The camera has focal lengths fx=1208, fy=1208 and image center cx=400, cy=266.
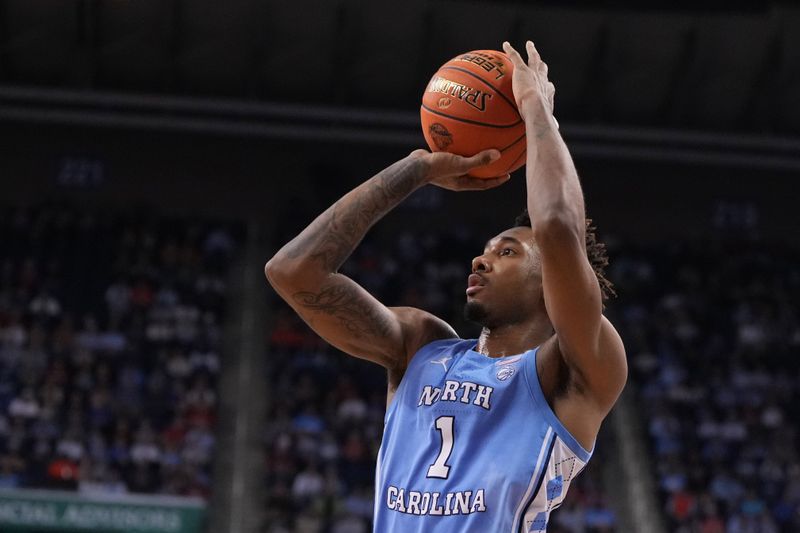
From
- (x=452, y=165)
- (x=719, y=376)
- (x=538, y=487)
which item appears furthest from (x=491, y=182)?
(x=719, y=376)

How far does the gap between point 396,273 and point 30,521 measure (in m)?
10.6

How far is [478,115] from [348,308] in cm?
70

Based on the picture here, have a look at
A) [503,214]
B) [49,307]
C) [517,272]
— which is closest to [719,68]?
[503,214]

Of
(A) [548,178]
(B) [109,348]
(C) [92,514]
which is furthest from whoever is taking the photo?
(B) [109,348]

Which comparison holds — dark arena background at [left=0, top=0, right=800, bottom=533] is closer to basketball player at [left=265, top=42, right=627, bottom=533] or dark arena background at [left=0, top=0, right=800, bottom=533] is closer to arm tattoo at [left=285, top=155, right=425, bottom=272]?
basketball player at [left=265, top=42, right=627, bottom=533]

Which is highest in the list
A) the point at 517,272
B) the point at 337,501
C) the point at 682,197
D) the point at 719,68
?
the point at 517,272

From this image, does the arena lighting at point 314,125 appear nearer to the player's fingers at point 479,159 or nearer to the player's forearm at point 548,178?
the player's fingers at point 479,159

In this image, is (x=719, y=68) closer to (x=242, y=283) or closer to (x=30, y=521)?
(x=242, y=283)

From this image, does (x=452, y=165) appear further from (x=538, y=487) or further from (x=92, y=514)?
(x=92, y=514)

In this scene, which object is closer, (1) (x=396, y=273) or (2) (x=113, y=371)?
(2) (x=113, y=371)

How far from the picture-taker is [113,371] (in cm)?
1570

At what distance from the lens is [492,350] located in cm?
361

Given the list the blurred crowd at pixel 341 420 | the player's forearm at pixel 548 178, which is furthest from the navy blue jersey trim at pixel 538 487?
the blurred crowd at pixel 341 420

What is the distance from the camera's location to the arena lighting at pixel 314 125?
66.7 ft
